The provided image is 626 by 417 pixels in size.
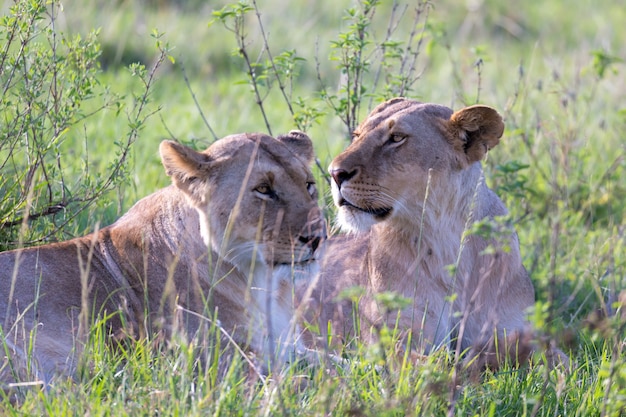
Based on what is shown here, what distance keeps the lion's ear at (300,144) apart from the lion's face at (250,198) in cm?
20

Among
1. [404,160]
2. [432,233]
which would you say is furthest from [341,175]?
[432,233]

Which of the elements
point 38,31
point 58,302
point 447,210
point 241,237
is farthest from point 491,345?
point 38,31

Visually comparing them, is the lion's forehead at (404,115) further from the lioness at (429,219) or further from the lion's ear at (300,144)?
the lion's ear at (300,144)

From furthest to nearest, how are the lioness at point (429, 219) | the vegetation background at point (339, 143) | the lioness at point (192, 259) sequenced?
the lioness at point (429, 219)
the lioness at point (192, 259)
the vegetation background at point (339, 143)

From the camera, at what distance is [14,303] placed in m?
3.72

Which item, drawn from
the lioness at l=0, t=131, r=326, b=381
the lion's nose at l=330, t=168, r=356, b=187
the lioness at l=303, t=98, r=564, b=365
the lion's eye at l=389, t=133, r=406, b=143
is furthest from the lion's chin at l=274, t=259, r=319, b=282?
the lion's eye at l=389, t=133, r=406, b=143

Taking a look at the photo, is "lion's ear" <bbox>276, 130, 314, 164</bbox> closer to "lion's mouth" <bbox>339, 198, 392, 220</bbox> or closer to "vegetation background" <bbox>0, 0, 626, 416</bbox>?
"lion's mouth" <bbox>339, 198, 392, 220</bbox>

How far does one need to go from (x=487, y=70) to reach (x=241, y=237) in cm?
629

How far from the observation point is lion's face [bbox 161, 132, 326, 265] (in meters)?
3.74

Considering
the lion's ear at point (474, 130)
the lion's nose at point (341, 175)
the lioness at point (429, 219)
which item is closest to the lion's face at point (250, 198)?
the lion's nose at point (341, 175)

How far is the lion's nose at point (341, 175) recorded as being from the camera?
13.2 feet

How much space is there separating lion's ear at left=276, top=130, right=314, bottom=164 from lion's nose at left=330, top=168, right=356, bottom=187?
14cm

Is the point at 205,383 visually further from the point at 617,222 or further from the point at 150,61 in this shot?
the point at 150,61

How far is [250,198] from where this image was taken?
12.5ft
